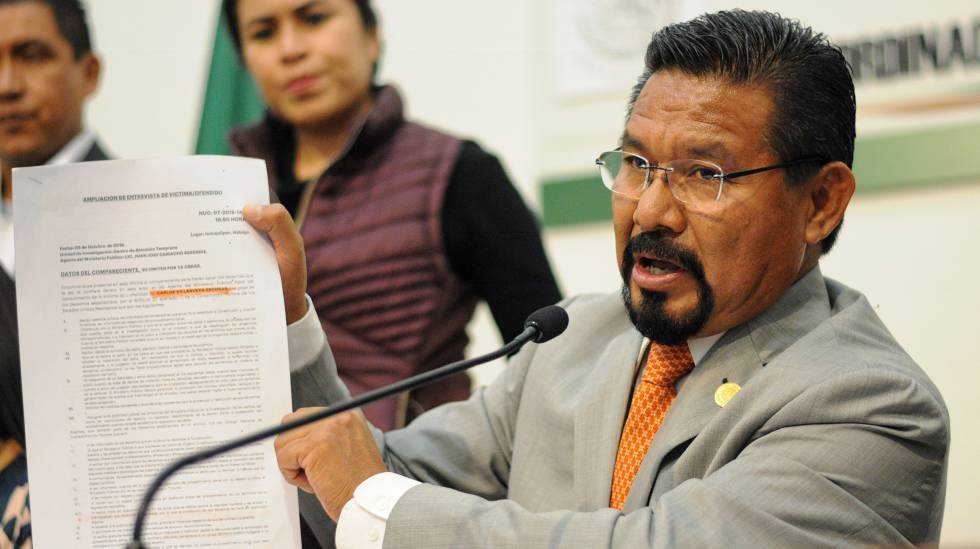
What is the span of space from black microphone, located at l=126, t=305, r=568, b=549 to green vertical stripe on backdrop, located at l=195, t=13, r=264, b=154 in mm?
2529

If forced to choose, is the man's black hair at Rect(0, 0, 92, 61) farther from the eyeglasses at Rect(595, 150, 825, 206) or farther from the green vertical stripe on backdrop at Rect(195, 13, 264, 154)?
the eyeglasses at Rect(595, 150, 825, 206)

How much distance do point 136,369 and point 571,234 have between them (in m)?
2.19

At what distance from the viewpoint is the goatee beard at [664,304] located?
1583 mm

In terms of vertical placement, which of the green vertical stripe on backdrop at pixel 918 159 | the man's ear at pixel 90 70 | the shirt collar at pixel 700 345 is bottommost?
the green vertical stripe on backdrop at pixel 918 159

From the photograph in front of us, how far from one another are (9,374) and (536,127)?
2134 mm

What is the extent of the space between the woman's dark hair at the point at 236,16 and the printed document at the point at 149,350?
1.33m

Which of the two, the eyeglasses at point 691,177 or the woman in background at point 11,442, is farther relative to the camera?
the woman in background at point 11,442

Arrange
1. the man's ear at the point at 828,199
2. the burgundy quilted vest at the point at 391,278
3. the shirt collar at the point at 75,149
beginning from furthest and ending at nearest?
the shirt collar at the point at 75,149, the burgundy quilted vest at the point at 391,278, the man's ear at the point at 828,199

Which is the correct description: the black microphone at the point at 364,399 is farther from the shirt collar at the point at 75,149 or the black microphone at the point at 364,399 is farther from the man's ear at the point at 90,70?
the man's ear at the point at 90,70

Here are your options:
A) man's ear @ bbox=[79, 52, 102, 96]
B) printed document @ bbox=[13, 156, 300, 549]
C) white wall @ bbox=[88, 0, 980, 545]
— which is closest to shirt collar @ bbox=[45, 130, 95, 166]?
man's ear @ bbox=[79, 52, 102, 96]

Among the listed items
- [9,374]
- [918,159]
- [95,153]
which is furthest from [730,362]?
[95,153]

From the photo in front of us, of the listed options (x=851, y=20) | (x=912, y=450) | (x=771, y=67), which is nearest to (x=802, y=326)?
(x=912, y=450)

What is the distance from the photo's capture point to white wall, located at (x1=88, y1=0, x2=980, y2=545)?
9.19 ft

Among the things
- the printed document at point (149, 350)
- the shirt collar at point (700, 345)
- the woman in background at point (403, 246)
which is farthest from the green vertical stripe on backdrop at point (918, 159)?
the printed document at point (149, 350)
